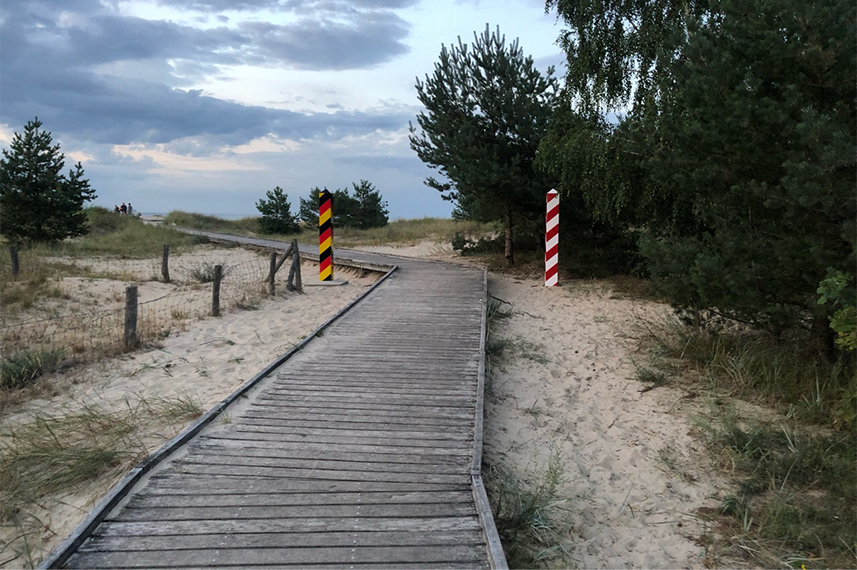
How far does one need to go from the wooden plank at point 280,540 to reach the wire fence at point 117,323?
511cm

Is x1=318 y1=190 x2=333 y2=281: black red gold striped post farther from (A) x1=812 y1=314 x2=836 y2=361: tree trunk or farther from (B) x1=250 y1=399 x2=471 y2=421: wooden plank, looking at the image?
(A) x1=812 y1=314 x2=836 y2=361: tree trunk

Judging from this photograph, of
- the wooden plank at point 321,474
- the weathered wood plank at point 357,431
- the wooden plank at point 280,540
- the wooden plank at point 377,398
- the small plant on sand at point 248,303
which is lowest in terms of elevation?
the wooden plank at point 280,540

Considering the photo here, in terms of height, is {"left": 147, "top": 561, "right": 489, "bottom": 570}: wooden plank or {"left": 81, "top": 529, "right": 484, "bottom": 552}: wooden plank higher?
{"left": 81, "top": 529, "right": 484, "bottom": 552}: wooden plank

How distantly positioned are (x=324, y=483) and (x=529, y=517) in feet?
4.59

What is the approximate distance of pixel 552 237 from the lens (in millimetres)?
12750

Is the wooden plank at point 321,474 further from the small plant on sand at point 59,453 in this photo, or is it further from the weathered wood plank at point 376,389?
the weathered wood plank at point 376,389

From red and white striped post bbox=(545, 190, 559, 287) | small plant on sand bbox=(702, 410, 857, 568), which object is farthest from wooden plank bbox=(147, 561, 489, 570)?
red and white striped post bbox=(545, 190, 559, 287)

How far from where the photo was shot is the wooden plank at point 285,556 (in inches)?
127

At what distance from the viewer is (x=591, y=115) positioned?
12594mm

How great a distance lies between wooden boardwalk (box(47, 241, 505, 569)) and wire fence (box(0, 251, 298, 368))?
3.23m

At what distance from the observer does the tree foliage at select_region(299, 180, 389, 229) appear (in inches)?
1262

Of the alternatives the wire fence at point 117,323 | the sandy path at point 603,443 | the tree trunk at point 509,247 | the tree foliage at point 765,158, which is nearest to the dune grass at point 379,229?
the tree trunk at point 509,247

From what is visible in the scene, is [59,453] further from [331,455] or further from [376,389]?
[376,389]

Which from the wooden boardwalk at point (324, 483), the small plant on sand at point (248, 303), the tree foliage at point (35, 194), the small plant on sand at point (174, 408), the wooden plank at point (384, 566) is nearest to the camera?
the wooden plank at point (384, 566)
